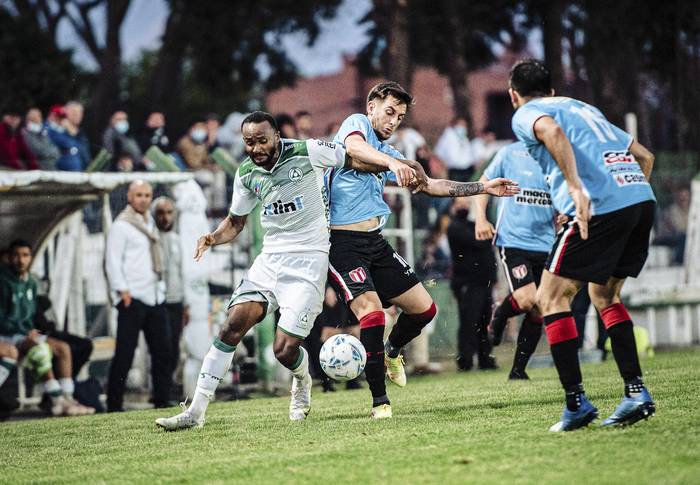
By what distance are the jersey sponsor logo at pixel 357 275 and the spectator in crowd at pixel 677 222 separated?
36.2 ft

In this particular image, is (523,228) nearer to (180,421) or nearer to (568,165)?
(180,421)

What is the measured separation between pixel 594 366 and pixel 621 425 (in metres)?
6.72

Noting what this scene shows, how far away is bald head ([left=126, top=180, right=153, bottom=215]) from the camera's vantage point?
12664 mm

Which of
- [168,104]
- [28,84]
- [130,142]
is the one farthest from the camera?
[168,104]

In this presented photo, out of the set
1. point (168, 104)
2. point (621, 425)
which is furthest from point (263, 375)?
point (168, 104)

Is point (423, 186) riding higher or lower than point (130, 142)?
lower

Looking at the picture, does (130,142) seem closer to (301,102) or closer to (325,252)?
(325,252)

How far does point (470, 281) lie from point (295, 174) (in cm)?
697

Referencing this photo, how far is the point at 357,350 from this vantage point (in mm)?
8680

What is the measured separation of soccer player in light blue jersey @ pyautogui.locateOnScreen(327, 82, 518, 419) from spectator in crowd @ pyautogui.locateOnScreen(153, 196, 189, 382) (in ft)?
15.9

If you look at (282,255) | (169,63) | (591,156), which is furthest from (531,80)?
(169,63)

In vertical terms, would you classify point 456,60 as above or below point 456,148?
above

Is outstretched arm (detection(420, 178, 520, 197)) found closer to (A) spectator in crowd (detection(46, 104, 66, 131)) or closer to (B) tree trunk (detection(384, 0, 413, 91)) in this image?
(A) spectator in crowd (detection(46, 104, 66, 131))

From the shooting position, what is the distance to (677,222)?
18766 mm
